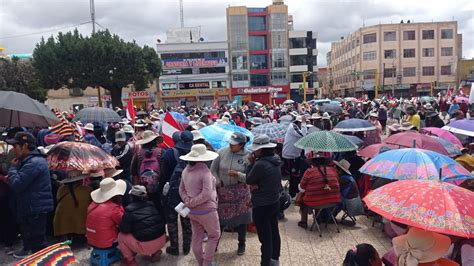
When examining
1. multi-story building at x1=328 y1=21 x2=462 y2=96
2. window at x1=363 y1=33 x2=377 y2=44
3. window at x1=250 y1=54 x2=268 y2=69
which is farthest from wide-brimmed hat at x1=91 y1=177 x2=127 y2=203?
window at x1=363 y1=33 x2=377 y2=44

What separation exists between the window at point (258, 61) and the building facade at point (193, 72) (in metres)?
4.01

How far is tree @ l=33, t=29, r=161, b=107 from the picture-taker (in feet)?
114

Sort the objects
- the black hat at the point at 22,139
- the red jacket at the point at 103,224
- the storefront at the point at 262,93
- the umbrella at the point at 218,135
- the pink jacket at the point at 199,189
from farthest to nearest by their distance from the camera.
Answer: the storefront at the point at 262,93
the umbrella at the point at 218,135
the black hat at the point at 22,139
the red jacket at the point at 103,224
the pink jacket at the point at 199,189

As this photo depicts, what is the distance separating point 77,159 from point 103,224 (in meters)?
0.97

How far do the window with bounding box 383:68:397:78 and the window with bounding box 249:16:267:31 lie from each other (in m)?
22.2

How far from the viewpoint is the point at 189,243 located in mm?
5309

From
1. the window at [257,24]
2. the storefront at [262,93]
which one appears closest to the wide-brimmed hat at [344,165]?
the storefront at [262,93]

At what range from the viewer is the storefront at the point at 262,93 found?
2206 inches

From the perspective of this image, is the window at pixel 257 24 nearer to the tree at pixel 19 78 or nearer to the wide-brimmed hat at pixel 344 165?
the tree at pixel 19 78

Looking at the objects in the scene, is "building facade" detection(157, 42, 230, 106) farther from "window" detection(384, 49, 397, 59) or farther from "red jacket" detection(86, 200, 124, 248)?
"red jacket" detection(86, 200, 124, 248)

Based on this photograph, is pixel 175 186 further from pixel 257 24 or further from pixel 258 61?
pixel 257 24

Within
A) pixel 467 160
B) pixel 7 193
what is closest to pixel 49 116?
pixel 7 193

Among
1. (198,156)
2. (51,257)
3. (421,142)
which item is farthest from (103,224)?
(421,142)

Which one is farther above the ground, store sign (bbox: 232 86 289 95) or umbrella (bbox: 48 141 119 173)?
store sign (bbox: 232 86 289 95)
